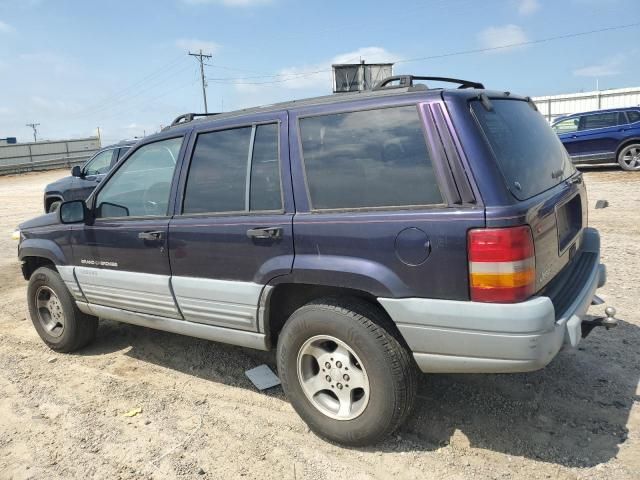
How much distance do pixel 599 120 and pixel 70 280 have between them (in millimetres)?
13862

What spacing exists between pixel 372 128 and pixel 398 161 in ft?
0.81

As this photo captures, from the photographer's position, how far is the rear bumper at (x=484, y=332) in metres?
2.32

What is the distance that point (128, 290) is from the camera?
3799 millimetres

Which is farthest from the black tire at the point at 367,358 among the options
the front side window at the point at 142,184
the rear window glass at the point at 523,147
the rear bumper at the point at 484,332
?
the front side window at the point at 142,184

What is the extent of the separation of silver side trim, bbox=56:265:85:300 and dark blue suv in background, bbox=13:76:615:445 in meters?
0.59

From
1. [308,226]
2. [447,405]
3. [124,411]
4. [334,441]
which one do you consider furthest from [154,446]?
[447,405]

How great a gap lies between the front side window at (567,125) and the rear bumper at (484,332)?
13.2 meters

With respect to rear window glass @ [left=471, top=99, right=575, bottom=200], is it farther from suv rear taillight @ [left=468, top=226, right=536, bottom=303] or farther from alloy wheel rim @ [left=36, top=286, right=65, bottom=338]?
alloy wheel rim @ [left=36, top=286, right=65, bottom=338]

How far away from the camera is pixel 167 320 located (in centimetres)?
367

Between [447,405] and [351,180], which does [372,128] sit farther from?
[447,405]

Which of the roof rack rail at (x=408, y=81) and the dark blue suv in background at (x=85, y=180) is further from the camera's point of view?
the dark blue suv in background at (x=85, y=180)

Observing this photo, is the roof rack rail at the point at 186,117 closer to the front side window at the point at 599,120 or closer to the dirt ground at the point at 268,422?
the dirt ground at the point at 268,422

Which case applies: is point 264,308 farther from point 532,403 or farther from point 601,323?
point 601,323

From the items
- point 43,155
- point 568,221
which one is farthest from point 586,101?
point 43,155
